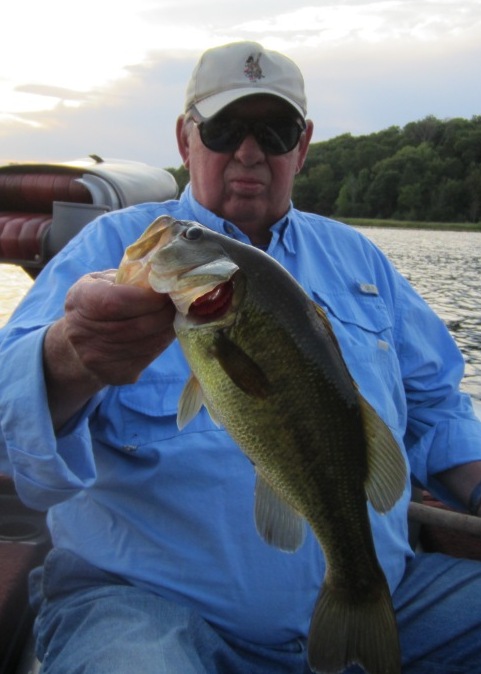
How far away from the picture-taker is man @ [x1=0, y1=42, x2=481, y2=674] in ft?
6.72

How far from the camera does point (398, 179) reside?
7269cm

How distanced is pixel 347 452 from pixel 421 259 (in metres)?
27.1

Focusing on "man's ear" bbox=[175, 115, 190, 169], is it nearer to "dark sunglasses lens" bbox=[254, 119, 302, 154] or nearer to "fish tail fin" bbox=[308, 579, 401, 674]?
"dark sunglasses lens" bbox=[254, 119, 302, 154]

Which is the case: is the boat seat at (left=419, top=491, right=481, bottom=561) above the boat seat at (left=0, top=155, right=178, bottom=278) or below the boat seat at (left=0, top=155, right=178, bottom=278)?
below

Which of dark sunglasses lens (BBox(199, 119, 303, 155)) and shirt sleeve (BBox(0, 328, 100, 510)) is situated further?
dark sunglasses lens (BBox(199, 119, 303, 155))

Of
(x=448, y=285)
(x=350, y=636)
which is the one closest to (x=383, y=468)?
(x=350, y=636)

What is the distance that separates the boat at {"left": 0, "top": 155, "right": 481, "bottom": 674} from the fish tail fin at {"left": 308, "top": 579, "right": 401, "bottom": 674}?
3.47 ft

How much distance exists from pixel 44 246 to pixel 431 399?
8.29 feet

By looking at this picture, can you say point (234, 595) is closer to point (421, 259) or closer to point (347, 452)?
point (347, 452)

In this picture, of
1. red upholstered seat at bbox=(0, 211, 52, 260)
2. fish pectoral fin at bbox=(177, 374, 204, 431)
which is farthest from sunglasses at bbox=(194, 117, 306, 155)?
red upholstered seat at bbox=(0, 211, 52, 260)

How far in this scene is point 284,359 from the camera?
1.73 metres

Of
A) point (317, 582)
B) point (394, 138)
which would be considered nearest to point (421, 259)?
point (317, 582)

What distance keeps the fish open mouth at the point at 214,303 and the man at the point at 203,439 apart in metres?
0.10

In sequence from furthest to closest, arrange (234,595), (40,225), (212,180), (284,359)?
(40,225), (212,180), (234,595), (284,359)
